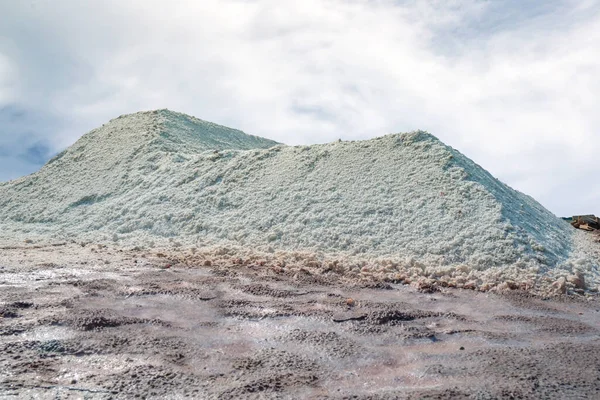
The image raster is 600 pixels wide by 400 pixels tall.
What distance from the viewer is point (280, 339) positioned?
485cm

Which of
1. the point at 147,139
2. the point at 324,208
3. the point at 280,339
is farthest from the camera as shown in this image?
the point at 147,139

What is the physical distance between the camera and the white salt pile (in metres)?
7.61

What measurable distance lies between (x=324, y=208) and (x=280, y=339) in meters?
4.31

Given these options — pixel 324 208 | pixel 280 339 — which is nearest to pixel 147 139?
pixel 324 208

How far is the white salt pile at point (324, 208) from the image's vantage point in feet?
25.0

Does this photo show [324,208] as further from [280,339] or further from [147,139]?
[147,139]

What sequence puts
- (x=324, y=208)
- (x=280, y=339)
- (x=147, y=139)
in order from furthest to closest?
(x=147, y=139) < (x=324, y=208) < (x=280, y=339)

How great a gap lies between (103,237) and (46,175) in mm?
6072

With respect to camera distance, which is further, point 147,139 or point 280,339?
point 147,139

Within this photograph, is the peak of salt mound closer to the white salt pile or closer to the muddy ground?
the white salt pile

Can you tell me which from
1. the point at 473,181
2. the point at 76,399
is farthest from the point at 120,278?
the point at 473,181

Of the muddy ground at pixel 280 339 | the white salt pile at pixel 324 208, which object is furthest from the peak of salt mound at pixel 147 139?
the muddy ground at pixel 280 339

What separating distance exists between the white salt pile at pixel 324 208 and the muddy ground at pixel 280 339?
1.16 meters

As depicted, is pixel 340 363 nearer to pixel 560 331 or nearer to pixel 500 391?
pixel 500 391
